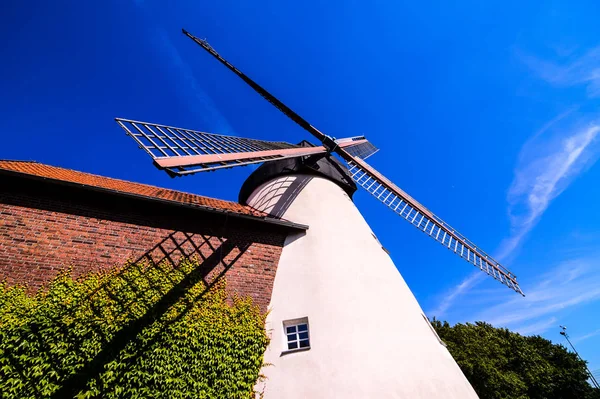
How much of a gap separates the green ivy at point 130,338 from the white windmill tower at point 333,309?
89 cm

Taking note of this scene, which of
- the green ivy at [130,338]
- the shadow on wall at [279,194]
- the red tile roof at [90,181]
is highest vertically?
the shadow on wall at [279,194]

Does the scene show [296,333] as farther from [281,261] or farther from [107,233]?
[107,233]

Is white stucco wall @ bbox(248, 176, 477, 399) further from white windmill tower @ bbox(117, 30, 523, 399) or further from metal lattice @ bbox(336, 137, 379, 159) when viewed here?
metal lattice @ bbox(336, 137, 379, 159)

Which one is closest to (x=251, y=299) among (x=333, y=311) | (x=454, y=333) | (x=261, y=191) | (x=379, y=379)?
(x=333, y=311)

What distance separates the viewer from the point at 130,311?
5.96 m

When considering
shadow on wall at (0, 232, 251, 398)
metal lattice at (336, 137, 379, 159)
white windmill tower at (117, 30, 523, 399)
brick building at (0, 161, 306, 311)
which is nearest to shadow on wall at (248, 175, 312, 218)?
white windmill tower at (117, 30, 523, 399)

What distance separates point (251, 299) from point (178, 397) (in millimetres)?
2410

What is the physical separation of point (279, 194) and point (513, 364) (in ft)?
73.7

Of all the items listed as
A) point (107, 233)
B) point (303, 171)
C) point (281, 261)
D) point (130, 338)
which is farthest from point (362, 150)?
point (130, 338)

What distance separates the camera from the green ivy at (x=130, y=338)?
5047 mm

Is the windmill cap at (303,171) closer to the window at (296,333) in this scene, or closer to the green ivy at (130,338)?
the green ivy at (130,338)

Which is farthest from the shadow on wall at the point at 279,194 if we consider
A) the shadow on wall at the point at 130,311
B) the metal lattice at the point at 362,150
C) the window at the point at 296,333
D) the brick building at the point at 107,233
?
the metal lattice at the point at 362,150

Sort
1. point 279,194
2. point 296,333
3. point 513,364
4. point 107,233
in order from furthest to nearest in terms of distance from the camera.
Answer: point 513,364 < point 279,194 < point 296,333 < point 107,233

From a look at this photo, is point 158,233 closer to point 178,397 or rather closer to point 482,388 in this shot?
point 178,397
